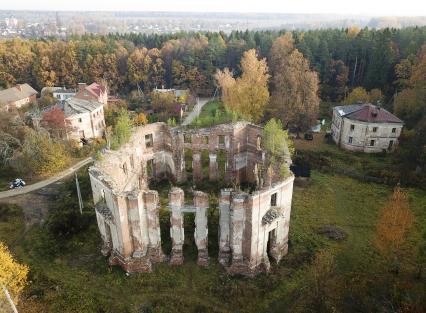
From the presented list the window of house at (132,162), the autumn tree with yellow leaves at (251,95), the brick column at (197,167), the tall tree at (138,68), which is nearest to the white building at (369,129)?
the autumn tree with yellow leaves at (251,95)

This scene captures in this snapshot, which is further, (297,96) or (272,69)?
(272,69)

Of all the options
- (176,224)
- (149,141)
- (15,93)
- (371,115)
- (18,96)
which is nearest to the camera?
(176,224)

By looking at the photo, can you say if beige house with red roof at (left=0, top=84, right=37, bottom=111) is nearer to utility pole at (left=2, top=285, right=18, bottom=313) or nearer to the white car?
the white car

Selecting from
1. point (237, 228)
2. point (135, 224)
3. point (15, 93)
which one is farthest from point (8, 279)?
point (15, 93)

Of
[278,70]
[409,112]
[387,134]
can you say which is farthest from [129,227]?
[278,70]

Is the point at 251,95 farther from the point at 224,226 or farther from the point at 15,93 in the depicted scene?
the point at 15,93

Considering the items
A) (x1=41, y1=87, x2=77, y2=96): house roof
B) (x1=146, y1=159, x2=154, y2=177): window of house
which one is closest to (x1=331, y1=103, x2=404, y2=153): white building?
(x1=146, y1=159, x2=154, y2=177): window of house

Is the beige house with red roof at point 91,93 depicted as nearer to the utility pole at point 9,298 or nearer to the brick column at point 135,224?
the brick column at point 135,224
